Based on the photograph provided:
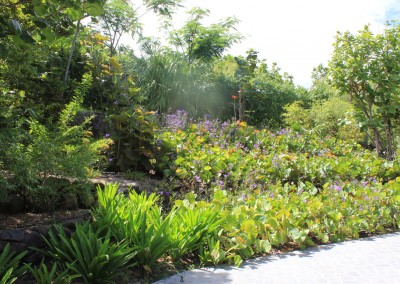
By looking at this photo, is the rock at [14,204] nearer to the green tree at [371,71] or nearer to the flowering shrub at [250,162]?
the flowering shrub at [250,162]

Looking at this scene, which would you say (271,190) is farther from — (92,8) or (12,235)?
(92,8)

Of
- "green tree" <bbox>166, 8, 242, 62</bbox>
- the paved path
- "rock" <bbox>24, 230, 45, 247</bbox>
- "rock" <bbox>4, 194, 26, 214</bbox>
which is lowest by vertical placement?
the paved path

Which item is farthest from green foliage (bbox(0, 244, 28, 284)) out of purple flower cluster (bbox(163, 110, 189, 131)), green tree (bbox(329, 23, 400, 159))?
green tree (bbox(329, 23, 400, 159))

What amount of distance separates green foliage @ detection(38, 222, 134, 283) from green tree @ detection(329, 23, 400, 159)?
692 centimetres

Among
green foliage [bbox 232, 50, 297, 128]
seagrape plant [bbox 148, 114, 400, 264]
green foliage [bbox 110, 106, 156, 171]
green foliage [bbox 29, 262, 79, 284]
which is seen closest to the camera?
green foliage [bbox 29, 262, 79, 284]

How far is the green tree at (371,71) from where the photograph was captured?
8.36 metres

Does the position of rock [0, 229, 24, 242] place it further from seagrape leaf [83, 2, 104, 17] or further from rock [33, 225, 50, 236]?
seagrape leaf [83, 2, 104, 17]

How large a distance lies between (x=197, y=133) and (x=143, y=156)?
2.26m

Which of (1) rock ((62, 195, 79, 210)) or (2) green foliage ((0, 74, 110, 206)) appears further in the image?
(1) rock ((62, 195, 79, 210))

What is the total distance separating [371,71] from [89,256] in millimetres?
7321

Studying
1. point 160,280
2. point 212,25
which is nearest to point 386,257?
point 160,280

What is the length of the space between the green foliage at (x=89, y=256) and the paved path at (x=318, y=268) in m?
0.44

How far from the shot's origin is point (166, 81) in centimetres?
1053

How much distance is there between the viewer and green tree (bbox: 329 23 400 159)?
836 cm
